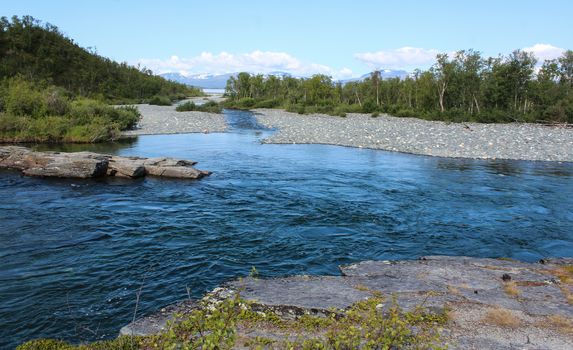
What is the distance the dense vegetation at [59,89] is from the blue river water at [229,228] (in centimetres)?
1115

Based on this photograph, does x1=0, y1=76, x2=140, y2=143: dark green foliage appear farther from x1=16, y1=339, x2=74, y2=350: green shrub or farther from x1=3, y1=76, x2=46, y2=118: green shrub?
x1=16, y1=339, x2=74, y2=350: green shrub

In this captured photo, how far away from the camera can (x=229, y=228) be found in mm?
12117

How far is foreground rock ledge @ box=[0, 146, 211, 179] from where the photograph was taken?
1820cm

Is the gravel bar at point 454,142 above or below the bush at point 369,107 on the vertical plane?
below

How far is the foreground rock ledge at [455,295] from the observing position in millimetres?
6016

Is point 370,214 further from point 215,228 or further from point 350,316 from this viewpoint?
point 350,316

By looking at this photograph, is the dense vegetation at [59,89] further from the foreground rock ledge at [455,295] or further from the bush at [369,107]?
the bush at [369,107]

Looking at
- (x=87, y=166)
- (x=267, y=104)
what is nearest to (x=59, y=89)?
(x=87, y=166)

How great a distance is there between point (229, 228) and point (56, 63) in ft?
264

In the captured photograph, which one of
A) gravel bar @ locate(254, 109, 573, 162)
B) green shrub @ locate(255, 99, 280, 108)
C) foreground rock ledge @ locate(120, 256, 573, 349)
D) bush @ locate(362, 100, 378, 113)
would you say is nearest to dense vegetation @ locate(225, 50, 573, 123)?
bush @ locate(362, 100, 378, 113)

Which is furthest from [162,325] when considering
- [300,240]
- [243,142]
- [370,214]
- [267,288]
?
[243,142]

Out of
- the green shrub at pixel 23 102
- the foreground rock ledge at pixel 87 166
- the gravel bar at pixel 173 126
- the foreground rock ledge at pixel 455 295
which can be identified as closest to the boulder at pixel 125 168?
the foreground rock ledge at pixel 87 166

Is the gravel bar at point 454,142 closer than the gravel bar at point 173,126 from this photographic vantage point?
Yes

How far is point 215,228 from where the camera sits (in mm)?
12102
